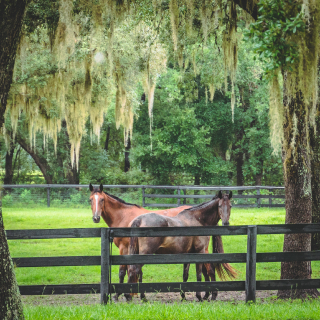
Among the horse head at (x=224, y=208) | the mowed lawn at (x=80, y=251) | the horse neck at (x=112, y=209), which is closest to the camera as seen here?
the horse head at (x=224, y=208)

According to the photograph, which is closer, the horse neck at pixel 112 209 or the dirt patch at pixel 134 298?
the dirt patch at pixel 134 298

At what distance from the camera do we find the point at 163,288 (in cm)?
530

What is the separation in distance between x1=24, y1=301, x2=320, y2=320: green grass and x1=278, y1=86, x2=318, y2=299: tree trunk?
1.20 meters

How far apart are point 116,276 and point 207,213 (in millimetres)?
2620

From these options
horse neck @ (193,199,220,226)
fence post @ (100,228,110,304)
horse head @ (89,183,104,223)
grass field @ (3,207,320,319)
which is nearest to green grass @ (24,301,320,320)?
grass field @ (3,207,320,319)

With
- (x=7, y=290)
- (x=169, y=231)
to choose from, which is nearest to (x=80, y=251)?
(x=169, y=231)

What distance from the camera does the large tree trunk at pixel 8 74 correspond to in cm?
364

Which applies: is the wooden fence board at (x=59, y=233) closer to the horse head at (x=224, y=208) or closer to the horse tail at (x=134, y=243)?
the horse tail at (x=134, y=243)

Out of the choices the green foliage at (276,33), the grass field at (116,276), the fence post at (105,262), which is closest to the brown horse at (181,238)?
the fence post at (105,262)

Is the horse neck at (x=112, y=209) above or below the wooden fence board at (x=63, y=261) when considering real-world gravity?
above

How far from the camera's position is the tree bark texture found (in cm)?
392

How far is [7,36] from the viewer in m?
3.94

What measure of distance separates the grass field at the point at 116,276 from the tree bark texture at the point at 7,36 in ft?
8.37

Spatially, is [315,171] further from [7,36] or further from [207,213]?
[7,36]
